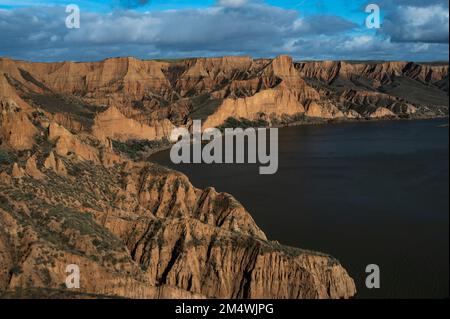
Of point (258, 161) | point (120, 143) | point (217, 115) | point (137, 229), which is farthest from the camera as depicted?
point (217, 115)

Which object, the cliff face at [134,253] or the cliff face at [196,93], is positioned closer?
the cliff face at [134,253]

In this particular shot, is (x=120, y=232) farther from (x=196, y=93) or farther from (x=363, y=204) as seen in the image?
(x=196, y=93)

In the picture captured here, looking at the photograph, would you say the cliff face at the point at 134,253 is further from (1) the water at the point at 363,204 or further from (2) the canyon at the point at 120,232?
(1) the water at the point at 363,204

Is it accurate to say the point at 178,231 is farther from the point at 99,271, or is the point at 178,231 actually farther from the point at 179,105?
the point at 179,105

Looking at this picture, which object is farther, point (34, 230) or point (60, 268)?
point (34, 230)

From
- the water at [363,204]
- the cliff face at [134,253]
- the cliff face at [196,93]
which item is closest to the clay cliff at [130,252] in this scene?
the cliff face at [134,253]

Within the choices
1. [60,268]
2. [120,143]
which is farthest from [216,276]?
[120,143]
